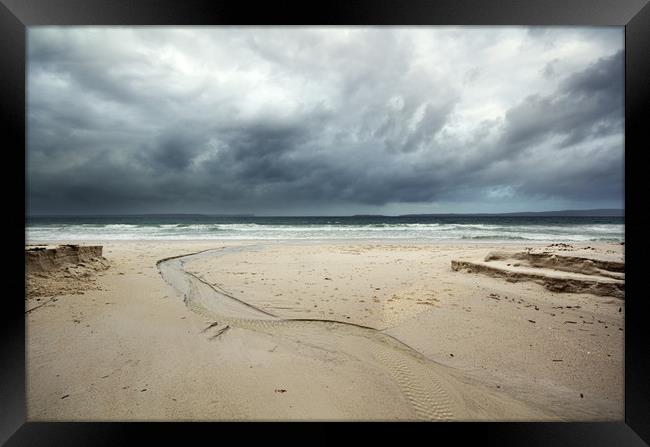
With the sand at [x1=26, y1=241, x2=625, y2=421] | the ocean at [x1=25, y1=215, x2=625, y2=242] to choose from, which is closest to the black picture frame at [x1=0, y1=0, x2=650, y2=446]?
the sand at [x1=26, y1=241, x2=625, y2=421]

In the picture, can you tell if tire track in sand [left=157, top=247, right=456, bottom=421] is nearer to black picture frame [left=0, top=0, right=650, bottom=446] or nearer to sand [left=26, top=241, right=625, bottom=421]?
sand [left=26, top=241, right=625, bottom=421]

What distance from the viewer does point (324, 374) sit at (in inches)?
81.4

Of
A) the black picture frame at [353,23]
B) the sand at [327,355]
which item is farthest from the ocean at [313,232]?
the black picture frame at [353,23]

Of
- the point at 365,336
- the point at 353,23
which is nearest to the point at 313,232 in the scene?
the point at 365,336

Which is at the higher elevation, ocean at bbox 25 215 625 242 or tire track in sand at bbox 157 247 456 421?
ocean at bbox 25 215 625 242

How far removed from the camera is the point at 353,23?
181cm

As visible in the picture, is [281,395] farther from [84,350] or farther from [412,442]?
[84,350]

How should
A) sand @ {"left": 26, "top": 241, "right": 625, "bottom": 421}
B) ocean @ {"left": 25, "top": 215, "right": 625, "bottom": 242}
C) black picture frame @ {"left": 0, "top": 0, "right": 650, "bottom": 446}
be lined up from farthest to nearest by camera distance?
ocean @ {"left": 25, "top": 215, "right": 625, "bottom": 242} → sand @ {"left": 26, "top": 241, "right": 625, "bottom": 421} → black picture frame @ {"left": 0, "top": 0, "right": 650, "bottom": 446}

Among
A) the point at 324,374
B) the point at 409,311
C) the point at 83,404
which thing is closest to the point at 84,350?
the point at 83,404

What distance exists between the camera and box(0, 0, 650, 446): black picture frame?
1705 millimetres

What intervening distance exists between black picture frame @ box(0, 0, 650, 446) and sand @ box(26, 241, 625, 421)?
0.09 m

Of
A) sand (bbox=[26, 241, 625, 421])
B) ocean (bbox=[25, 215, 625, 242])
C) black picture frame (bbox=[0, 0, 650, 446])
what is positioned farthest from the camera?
ocean (bbox=[25, 215, 625, 242])

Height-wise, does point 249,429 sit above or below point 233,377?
below

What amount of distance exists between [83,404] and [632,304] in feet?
13.2
